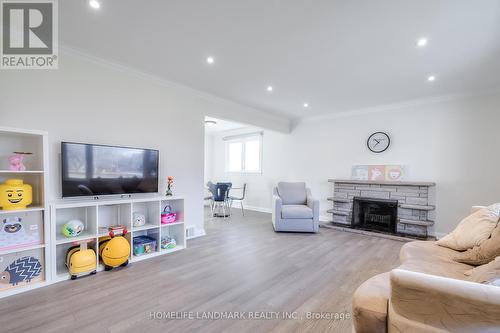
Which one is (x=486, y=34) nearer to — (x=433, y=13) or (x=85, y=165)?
(x=433, y=13)

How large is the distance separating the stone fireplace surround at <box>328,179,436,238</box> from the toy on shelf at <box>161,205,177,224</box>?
10.9ft

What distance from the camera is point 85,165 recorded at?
262 centimetres

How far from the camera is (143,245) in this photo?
9.78 ft

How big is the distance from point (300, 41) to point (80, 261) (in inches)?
129

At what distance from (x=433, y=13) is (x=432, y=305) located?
7.44 ft

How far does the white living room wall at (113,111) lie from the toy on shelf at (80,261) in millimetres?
666

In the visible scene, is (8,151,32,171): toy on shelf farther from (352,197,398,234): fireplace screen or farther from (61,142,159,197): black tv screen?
(352,197,398,234): fireplace screen

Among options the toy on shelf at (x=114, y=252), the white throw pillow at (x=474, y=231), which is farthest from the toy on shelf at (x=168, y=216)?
the white throw pillow at (x=474, y=231)

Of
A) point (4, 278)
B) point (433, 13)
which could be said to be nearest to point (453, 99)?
point (433, 13)

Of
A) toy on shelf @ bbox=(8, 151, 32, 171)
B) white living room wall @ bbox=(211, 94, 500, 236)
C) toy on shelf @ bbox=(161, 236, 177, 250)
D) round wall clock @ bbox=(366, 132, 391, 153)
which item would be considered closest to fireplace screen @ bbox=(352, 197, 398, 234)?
white living room wall @ bbox=(211, 94, 500, 236)

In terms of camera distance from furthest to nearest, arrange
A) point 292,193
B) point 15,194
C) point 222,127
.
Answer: point 222,127, point 292,193, point 15,194

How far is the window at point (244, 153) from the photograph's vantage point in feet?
22.2

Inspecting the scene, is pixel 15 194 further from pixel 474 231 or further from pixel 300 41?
pixel 474 231

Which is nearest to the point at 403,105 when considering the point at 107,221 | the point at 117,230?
the point at 117,230
